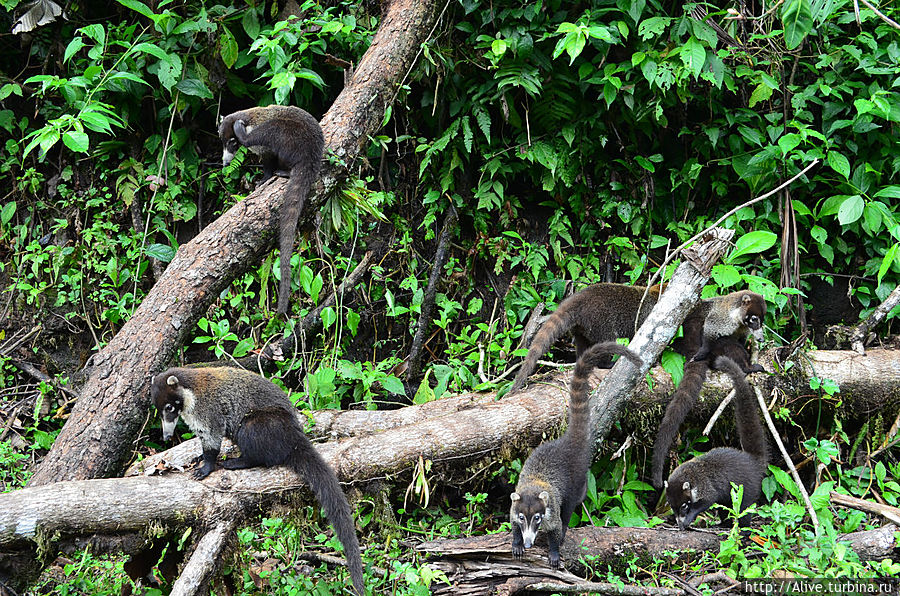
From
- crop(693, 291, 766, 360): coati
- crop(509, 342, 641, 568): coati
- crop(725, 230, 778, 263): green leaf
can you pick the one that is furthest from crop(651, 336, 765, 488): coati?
crop(725, 230, 778, 263): green leaf

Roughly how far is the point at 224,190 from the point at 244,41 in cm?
134

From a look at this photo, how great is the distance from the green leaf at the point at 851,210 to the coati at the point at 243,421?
4160 mm

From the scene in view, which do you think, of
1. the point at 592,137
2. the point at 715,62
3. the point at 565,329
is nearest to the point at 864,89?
the point at 715,62

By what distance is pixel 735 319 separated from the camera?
16.8ft

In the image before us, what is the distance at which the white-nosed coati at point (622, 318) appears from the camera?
5105 mm

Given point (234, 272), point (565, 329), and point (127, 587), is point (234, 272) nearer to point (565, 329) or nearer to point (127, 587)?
point (127, 587)

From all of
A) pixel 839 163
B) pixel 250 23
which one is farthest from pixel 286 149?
pixel 839 163

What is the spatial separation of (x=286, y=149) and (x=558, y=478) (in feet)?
9.55

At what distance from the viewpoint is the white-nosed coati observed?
16.8 ft

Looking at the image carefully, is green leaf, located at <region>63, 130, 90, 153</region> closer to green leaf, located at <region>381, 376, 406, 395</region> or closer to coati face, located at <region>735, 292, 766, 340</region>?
green leaf, located at <region>381, 376, 406, 395</region>

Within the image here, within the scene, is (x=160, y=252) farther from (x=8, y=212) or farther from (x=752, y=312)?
(x=752, y=312)

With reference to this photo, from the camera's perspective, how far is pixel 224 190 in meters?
6.66

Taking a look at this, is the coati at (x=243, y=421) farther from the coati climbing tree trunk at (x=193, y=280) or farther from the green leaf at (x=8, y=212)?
the green leaf at (x=8, y=212)

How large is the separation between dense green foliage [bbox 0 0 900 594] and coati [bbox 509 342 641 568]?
0.79 metres
